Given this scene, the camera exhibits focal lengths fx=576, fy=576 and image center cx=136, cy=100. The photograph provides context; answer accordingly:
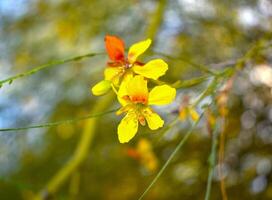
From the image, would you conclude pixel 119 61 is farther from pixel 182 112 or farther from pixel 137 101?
pixel 182 112

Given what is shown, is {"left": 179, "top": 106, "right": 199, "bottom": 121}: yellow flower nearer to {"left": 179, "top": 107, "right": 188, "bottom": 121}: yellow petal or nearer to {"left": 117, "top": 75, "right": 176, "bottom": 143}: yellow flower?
{"left": 179, "top": 107, "right": 188, "bottom": 121}: yellow petal

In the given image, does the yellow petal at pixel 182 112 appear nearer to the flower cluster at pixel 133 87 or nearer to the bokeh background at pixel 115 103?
the flower cluster at pixel 133 87

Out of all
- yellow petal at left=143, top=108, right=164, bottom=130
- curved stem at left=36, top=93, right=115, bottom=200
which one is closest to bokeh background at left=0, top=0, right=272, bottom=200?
curved stem at left=36, top=93, right=115, bottom=200

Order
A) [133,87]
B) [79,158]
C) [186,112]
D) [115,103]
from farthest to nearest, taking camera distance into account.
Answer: [115,103]
[79,158]
[186,112]
[133,87]

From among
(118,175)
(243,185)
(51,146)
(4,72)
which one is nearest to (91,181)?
(118,175)

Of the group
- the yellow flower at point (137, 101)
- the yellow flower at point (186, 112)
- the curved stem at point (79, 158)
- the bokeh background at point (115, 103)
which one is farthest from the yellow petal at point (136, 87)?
the curved stem at point (79, 158)

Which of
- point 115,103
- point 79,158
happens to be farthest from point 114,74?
point 115,103

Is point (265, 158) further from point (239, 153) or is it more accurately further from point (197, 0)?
point (197, 0)

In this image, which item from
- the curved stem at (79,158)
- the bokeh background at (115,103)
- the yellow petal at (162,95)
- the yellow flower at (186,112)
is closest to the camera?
the yellow petal at (162,95)
